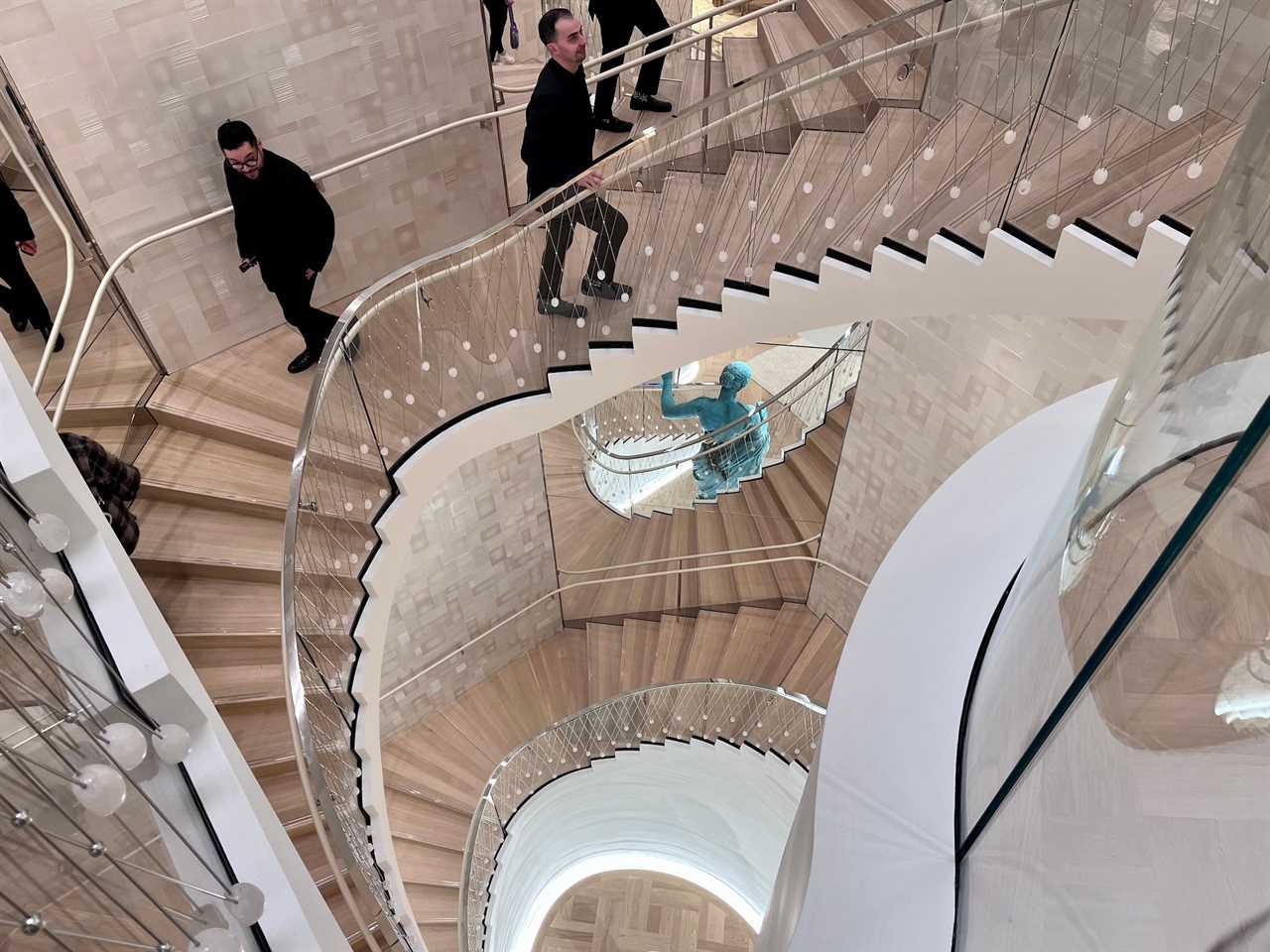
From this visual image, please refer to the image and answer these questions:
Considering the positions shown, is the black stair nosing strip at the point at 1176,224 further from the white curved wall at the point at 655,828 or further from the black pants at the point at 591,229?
the white curved wall at the point at 655,828

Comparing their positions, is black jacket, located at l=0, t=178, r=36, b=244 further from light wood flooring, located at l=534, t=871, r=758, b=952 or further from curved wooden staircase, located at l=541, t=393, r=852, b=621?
light wood flooring, located at l=534, t=871, r=758, b=952

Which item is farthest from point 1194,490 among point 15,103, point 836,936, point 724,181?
point 15,103

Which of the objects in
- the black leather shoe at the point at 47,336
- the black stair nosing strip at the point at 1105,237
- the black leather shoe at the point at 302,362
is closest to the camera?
the black stair nosing strip at the point at 1105,237

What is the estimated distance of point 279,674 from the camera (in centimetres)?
461

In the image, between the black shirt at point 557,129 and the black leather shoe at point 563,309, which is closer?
the black shirt at point 557,129

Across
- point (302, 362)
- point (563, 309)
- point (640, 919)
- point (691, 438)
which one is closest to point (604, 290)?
point (563, 309)

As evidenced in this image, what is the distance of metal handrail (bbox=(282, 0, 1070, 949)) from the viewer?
3.62m

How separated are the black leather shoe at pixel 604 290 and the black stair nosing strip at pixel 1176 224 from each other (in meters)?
2.56

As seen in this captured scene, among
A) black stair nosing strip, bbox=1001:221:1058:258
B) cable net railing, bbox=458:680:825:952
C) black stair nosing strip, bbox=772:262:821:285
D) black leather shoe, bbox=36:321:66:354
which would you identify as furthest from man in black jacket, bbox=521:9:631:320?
cable net railing, bbox=458:680:825:952

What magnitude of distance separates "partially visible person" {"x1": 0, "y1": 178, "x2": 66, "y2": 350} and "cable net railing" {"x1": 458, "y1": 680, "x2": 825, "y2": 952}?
4.79 meters

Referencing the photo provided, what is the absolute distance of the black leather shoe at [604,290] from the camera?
4887 mm

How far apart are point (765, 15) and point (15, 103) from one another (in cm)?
453

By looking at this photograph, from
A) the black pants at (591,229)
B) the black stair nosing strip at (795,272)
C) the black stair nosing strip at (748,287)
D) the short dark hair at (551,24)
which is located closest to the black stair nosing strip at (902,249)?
the black stair nosing strip at (795,272)

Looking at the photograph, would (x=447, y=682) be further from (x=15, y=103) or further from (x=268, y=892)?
(x=268, y=892)
